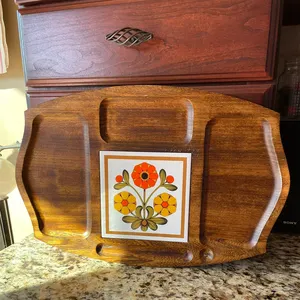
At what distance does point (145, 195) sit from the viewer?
605 millimetres

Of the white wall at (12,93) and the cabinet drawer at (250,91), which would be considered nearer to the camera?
the cabinet drawer at (250,91)

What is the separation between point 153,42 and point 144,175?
Answer: 285 millimetres

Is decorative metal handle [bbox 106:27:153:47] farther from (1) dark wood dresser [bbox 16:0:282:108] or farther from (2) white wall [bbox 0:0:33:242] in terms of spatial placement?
(2) white wall [bbox 0:0:33:242]

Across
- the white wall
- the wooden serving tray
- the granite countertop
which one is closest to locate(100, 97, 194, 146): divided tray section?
the wooden serving tray

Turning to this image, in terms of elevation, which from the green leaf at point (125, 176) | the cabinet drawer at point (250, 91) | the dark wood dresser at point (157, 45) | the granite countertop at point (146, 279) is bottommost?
the granite countertop at point (146, 279)

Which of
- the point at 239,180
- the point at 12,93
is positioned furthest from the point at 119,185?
the point at 12,93

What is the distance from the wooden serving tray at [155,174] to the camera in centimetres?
56

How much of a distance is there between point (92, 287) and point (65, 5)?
608mm

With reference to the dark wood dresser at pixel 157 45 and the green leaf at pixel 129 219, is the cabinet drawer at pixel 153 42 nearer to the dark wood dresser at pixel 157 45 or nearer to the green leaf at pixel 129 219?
the dark wood dresser at pixel 157 45

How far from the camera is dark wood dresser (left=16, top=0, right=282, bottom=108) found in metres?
0.52

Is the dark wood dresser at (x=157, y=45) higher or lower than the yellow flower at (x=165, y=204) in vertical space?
higher

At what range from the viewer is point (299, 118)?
716 mm

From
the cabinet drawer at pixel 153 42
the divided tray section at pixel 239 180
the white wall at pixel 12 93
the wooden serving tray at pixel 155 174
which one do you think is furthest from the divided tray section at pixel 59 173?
the white wall at pixel 12 93

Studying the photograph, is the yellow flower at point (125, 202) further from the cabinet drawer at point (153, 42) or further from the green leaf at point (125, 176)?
the cabinet drawer at point (153, 42)
